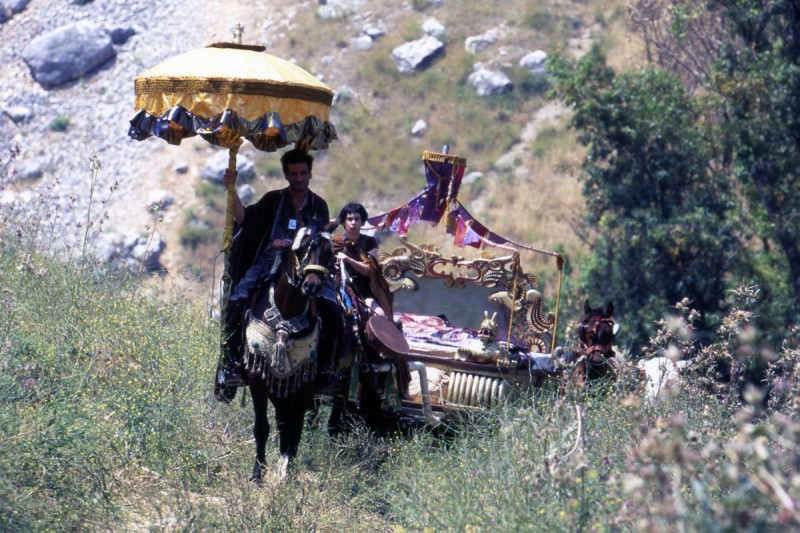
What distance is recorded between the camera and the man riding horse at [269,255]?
851 cm

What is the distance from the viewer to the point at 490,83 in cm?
3597

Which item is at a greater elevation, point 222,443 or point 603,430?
point 603,430

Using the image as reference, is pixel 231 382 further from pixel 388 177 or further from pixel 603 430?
pixel 388 177

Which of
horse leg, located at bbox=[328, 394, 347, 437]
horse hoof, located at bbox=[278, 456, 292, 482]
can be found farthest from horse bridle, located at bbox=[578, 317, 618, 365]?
horse hoof, located at bbox=[278, 456, 292, 482]

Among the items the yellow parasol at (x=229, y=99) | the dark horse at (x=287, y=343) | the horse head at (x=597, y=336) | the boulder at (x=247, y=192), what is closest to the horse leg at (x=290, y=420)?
the dark horse at (x=287, y=343)

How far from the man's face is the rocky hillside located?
65.5 ft

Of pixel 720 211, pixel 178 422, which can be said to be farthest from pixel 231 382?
pixel 720 211

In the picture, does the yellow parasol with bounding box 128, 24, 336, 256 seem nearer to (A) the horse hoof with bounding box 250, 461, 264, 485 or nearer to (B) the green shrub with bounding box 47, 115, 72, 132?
(A) the horse hoof with bounding box 250, 461, 264, 485

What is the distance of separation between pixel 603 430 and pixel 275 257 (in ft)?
8.73

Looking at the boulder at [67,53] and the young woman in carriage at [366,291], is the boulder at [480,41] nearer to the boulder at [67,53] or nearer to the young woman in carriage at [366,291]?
the boulder at [67,53]

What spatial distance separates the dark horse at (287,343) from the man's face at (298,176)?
76 cm

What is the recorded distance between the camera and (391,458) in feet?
28.8

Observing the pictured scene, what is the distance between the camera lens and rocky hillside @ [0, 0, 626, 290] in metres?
31.2

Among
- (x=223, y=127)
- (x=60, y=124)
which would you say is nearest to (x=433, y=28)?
(x=60, y=124)
